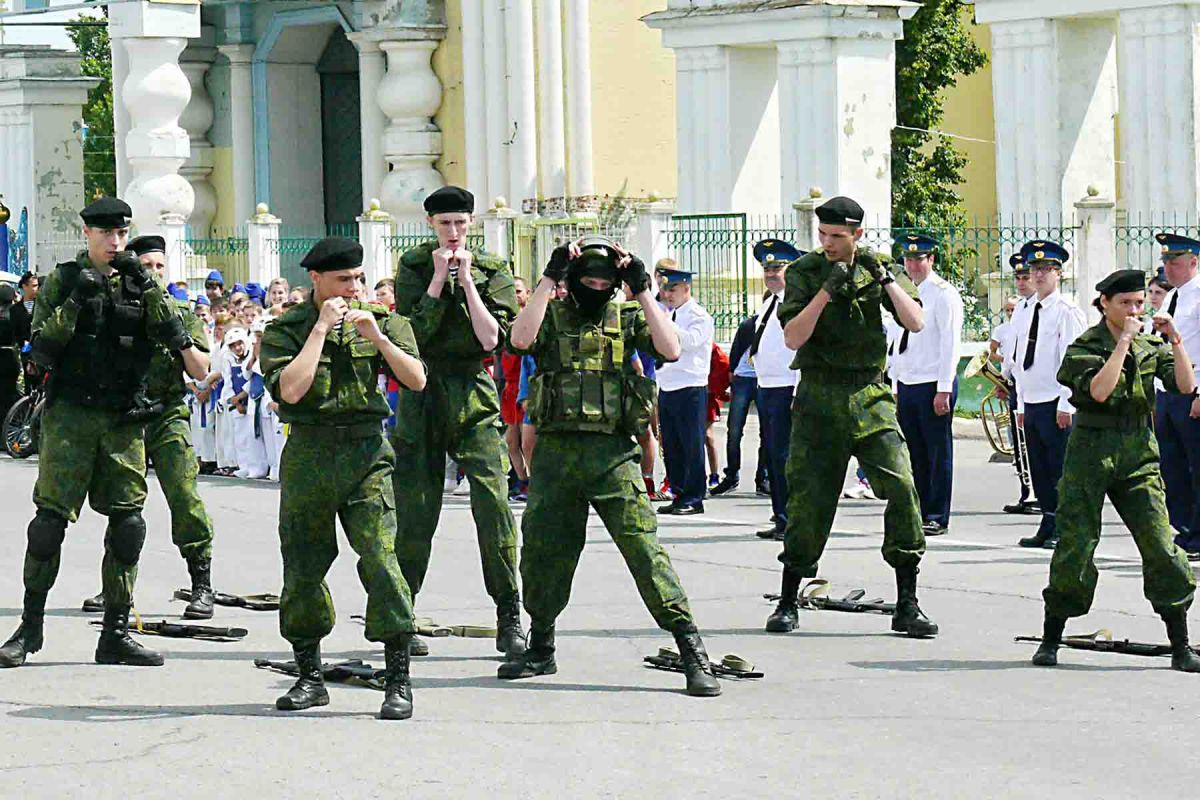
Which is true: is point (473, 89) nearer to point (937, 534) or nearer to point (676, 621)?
point (937, 534)

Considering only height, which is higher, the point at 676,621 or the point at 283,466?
the point at 283,466

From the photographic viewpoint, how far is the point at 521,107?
2795cm

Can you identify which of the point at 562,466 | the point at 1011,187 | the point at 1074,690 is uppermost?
the point at 1011,187

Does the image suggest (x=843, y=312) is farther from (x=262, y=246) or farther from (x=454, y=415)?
(x=262, y=246)

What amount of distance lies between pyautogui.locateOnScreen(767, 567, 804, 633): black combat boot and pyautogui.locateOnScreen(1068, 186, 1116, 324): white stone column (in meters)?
10.2

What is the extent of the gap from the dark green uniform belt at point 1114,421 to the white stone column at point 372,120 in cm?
2106

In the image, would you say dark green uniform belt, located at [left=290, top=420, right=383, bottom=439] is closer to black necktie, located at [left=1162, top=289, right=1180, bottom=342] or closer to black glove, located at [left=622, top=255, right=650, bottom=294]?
black glove, located at [left=622, top=255, right=650, bottom=294]

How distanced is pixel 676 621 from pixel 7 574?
5.49 m

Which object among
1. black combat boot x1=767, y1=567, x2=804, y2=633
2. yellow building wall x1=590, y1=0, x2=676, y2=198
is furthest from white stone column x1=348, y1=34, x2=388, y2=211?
black combat boot x1=767, y1=567, x2=804, y2=633

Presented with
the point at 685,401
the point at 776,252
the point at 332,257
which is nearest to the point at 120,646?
the point at 332,257

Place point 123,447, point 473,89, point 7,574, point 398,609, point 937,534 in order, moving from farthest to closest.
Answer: point 473,89, point 937,534, point 7,574, point 123,447, point 398,609

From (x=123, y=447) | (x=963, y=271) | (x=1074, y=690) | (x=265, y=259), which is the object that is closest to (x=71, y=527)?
(x=123, y=447)

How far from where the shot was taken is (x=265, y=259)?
28.9m

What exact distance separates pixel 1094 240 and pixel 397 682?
13.1m
